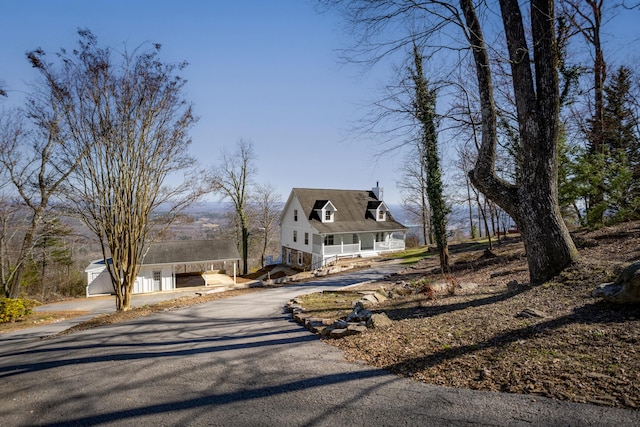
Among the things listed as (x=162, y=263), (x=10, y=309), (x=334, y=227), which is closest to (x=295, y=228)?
(x=334, y=227)

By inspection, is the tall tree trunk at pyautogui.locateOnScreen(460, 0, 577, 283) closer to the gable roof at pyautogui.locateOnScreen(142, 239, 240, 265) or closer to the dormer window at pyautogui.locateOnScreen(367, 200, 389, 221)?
the dormer window at pyautogui.locateOnScreen(367, 200, 389, 221)

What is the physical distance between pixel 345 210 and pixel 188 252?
1464 centimetres

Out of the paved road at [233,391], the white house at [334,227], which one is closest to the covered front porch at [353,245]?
the white house at [334,227]

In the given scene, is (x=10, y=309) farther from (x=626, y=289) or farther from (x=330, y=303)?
(x=626, y=289)

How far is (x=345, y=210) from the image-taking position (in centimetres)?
3059

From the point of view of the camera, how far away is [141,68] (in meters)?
10.6

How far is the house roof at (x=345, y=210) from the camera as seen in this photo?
28.5m

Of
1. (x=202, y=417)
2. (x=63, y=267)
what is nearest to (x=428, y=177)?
(x=202, y=417)

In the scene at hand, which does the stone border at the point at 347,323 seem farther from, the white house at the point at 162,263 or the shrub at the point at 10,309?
the white house at the point at 162,263

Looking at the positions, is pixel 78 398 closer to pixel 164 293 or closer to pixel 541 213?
pixel 541 213

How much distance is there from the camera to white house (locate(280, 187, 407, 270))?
27.8 m

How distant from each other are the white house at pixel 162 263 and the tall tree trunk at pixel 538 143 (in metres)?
25.0

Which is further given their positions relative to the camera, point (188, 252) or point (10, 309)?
point (188, 252)

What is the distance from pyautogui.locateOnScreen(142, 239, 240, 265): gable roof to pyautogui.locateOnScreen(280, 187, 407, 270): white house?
19.4 feet
